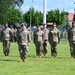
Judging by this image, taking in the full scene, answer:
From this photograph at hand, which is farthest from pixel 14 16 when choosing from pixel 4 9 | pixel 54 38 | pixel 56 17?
pixel 54 38

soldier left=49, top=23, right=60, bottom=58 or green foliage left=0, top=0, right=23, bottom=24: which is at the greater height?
green foliage left=0, top=0, right=23, bottom=24

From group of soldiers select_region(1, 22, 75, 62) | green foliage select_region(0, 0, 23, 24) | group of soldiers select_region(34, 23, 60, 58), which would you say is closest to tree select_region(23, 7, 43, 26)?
green foliage select_region(0, 0, 23, 24)

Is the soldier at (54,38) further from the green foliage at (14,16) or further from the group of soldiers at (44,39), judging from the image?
the green foliage at (14,16)

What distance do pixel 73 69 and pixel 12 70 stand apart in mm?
2793

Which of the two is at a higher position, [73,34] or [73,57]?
[73,34]

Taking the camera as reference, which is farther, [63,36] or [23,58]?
[63,36]

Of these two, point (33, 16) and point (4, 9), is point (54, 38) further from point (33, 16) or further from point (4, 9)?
point (33, 16)

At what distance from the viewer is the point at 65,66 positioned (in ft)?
58.7

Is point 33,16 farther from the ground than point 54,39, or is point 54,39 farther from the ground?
point 33,16

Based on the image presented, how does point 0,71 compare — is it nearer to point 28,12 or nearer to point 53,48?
point 53,48

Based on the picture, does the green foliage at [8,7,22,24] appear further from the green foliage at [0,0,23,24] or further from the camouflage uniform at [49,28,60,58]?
the camouflage uniform at [49,28,60,58]

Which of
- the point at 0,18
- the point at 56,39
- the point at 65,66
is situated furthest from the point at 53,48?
the point at 0,18

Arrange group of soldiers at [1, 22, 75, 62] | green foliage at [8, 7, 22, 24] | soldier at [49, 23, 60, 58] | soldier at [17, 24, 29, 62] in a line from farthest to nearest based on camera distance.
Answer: green foliage at [8, 7, 22, 24]
soldier at [49, 23, 60, 58]
group of soldiers at [1, 22, 75, 62]
soldier at [17, 24, 29, 62]

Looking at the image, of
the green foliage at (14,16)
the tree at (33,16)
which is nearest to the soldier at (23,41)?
the green foliage at (14,16)
